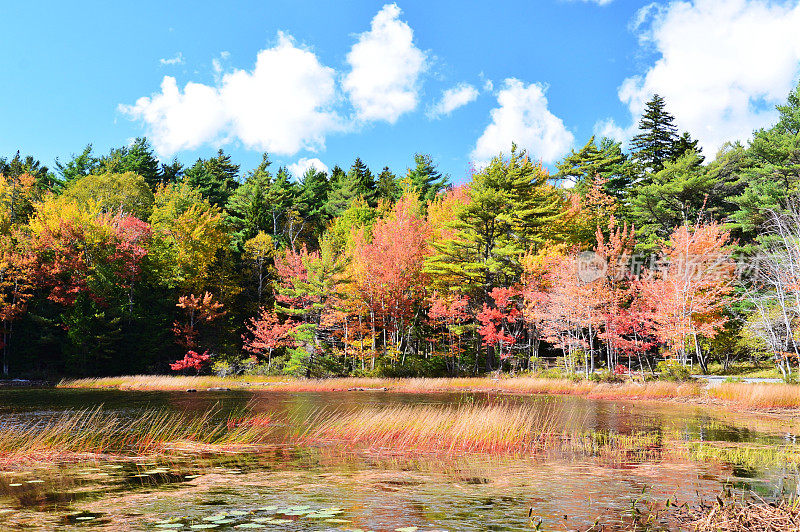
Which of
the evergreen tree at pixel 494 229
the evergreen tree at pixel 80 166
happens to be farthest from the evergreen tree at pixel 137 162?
the evergreen tree at pixel 494 229

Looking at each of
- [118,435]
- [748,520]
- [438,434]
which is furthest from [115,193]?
[748,520]

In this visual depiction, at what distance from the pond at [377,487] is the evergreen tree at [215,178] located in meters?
54.9

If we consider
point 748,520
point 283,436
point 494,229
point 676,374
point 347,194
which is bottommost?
point 283,436

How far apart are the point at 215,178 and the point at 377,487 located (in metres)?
69.5

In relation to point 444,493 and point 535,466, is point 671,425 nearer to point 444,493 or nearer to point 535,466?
point 535,466

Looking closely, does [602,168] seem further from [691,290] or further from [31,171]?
[31,171]

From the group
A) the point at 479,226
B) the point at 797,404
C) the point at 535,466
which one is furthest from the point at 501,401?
the point at 479,226

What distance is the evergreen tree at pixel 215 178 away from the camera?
218ft

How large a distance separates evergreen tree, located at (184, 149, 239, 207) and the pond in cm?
5492

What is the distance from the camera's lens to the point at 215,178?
71562 mm

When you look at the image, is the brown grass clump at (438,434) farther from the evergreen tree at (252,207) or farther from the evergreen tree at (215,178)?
the evergreen tree at (215,178)

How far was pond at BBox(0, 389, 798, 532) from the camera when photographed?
6160 millimetres

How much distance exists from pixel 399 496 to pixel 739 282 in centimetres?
3725

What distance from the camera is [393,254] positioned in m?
41.2
